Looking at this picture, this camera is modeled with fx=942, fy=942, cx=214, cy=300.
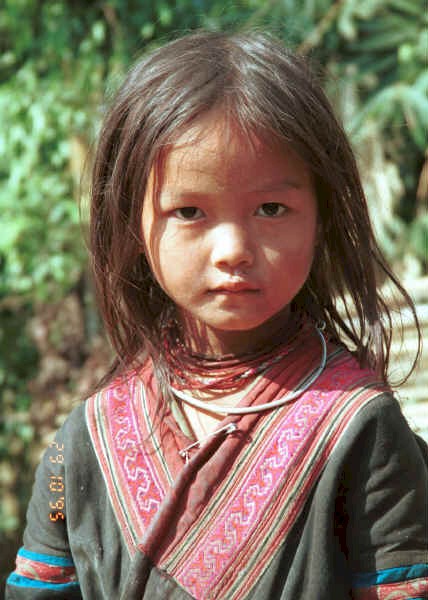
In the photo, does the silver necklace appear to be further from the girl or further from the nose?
the nose

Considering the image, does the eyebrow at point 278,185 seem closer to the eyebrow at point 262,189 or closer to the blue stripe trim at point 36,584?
the eyebrow at point 262,189

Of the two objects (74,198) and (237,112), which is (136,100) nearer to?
(237,112)

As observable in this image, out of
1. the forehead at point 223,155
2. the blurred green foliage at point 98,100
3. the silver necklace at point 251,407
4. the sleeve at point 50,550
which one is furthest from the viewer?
the blurred green foliage at point 98,100

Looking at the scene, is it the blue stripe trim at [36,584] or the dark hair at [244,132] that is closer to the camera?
the dark hair at [244,132]

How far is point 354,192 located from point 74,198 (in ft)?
11.1

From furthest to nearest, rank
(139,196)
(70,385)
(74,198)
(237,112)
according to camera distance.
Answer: (70,385) → (74,198) → (139,196) → (237,112)

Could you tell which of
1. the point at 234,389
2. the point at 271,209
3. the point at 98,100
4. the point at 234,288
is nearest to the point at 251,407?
the point at 234,389

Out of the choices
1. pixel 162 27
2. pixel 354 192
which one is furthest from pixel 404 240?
pixel 354 192

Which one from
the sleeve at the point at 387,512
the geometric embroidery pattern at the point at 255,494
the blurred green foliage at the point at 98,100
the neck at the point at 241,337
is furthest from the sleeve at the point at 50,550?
the blurred green foliage at the point at 98,100

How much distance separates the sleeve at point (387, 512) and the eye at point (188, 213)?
1.31 feet

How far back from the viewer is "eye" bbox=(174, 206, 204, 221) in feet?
4.64

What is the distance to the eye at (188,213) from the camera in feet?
4.64

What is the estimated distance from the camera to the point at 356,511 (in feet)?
4.72

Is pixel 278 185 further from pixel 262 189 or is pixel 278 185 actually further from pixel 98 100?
pixel 98 100
